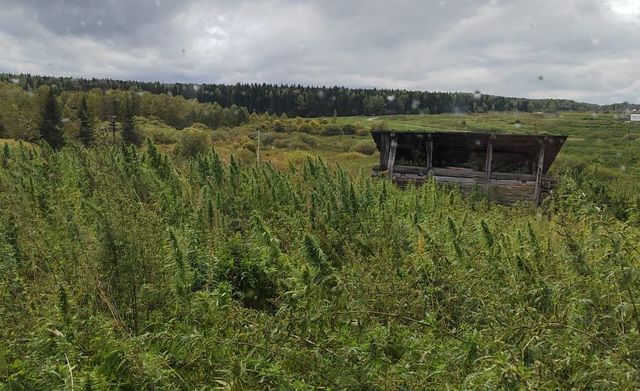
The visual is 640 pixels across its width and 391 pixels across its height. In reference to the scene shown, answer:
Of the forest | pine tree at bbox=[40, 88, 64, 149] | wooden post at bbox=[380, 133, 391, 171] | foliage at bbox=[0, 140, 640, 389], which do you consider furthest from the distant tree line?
foliage at bbox=[0, 140, 640, 389]

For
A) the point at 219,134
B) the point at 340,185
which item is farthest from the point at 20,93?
the point at 340,185

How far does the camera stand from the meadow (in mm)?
2398

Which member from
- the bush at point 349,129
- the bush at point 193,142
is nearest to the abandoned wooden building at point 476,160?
the bush at point 193,142

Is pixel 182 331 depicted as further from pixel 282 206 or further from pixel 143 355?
pixel 282 206

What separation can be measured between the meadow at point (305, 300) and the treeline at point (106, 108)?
52.4m

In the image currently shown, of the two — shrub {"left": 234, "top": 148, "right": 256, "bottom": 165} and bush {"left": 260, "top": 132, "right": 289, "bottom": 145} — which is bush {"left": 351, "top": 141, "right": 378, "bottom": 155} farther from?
shrub {"left": 234, "top": 148, "right": 256, "bottom": 165}

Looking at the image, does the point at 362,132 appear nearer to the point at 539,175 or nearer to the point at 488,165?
the point at 488,165

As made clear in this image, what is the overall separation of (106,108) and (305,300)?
79.5 metres

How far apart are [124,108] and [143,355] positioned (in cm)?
8130

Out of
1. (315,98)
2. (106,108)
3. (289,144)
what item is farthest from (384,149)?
(315,98)

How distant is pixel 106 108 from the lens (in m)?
72.5

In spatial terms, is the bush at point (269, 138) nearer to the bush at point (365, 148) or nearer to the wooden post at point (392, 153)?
the bush at point (365, 148)

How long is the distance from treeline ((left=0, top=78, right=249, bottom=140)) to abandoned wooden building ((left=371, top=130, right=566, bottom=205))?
4621 cm

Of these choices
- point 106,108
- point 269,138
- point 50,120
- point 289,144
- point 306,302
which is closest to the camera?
point 306,302
